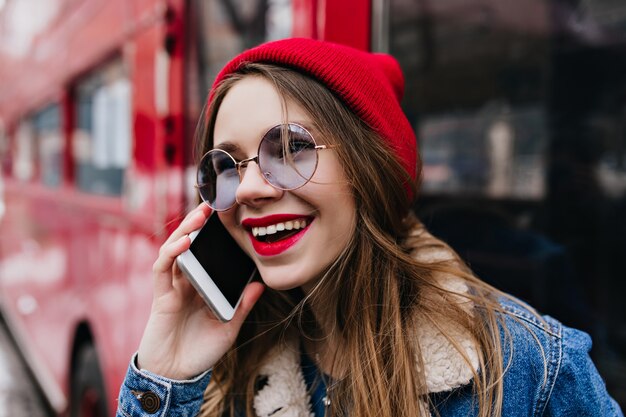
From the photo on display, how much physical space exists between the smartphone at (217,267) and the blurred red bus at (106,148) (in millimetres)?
177

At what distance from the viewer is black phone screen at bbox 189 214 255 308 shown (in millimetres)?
1341

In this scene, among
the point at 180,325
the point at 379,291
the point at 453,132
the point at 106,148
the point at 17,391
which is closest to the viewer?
the point at 379,291

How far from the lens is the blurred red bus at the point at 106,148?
82.4 inches

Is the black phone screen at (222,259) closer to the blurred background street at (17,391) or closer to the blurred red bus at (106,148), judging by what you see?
the blurred red bus at (106,148)

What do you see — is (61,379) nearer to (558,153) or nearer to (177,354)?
(177,354)

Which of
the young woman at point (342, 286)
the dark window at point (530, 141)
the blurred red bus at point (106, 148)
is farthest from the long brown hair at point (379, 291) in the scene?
the dark window at point (530, 141)

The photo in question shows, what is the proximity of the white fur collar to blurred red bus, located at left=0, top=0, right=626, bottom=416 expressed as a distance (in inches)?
19.1

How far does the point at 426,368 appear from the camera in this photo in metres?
1.17

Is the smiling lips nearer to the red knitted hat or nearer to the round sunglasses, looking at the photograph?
the round sunglasses

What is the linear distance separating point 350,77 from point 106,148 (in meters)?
2.11

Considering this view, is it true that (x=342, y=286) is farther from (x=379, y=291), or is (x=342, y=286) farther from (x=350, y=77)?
(x=350, y=77)

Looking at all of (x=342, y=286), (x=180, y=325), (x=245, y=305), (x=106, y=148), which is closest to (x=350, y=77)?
(x=342, y=286)

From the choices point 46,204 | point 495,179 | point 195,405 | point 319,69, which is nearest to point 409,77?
point 495,179

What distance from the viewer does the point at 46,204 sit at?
425cm
